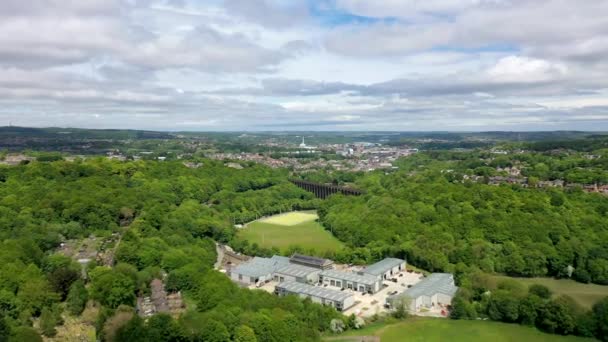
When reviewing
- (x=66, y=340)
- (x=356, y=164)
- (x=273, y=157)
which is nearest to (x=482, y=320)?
(x=66, y=340)

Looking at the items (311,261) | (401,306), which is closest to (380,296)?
(401,306)

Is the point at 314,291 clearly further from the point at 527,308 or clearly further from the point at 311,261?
the point at 527,308

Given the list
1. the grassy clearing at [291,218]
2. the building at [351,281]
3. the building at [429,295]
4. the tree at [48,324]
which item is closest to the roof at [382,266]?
the building at [351,281]

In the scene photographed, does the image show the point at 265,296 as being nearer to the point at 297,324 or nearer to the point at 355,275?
the point at 297,324

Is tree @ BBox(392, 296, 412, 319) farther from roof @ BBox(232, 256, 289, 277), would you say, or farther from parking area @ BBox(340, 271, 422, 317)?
roof @ BBox(232, 256, 289, 277)

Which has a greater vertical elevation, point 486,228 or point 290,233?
point 486,228

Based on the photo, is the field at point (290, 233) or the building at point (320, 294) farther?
the field at point (290, 233)

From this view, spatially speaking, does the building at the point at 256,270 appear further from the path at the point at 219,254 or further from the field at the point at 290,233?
the field at the point at 290,233
